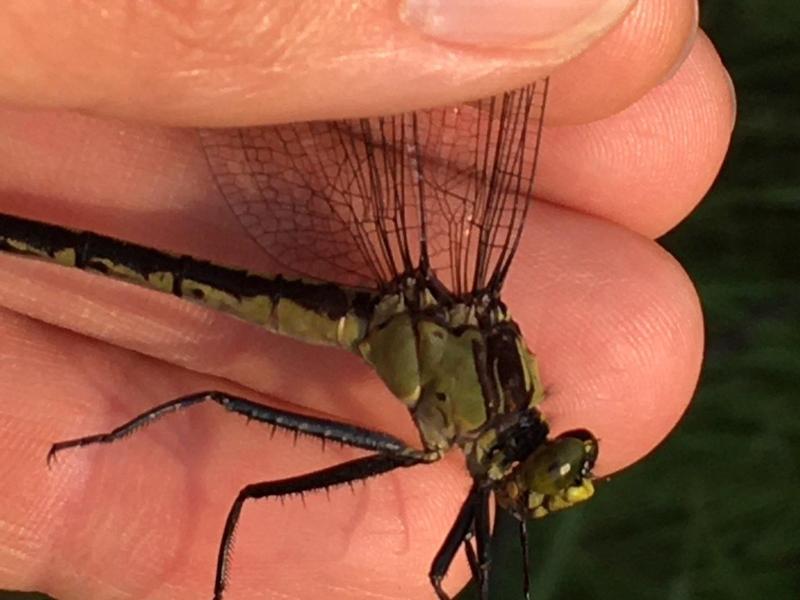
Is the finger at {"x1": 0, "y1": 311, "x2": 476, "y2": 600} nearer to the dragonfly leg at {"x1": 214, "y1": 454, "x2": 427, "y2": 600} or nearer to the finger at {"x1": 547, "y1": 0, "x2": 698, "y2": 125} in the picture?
the dragonfly leg at {"x1": 214, "y1": 454, "x2": 427, "y2": 600}

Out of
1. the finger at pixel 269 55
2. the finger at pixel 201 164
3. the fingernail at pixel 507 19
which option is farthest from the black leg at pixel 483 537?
the fingernail at pixel 507 19

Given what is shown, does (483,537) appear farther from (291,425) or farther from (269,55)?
(269,55)

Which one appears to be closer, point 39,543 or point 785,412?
point 39,543

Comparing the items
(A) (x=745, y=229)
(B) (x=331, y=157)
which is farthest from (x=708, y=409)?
(B) (x=331, y=157)

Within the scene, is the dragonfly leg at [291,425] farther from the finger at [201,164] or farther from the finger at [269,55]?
the finger at [269,55]

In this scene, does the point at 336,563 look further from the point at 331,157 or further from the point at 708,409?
the point at 708,409

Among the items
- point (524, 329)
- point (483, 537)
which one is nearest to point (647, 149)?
point (524, 329)

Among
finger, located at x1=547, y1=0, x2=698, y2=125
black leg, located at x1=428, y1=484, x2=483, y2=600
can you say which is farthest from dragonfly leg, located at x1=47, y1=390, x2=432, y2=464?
finger, located at x1=547, y1=0, x2=698, y2=125
